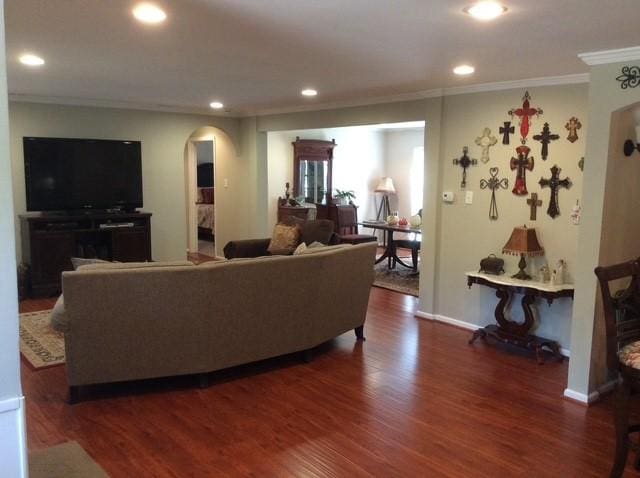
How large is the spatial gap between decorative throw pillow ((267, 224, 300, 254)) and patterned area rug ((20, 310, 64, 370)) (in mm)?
2430

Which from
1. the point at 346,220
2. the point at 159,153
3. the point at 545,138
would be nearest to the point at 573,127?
the point at 545,138

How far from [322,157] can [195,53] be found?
5651mm

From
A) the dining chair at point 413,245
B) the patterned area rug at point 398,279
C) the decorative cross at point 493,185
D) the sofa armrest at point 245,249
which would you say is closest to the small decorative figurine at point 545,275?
the decorative cross at point 493,185

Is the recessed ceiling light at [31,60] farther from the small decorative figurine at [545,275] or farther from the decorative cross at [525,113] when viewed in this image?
the small decorative figurine at [545,275]

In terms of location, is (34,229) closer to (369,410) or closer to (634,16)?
(369,410)

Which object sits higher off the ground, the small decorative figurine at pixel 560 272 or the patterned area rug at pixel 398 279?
the small decorative figurine at pixel 560 272

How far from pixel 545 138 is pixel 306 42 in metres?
2.37

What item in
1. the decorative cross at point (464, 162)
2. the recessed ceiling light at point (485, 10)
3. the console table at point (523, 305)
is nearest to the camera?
the recessed ceiling light at point (485, 10)

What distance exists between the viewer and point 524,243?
433 cm

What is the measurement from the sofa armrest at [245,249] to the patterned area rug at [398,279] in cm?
155

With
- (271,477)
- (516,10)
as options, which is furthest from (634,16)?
(271,477)

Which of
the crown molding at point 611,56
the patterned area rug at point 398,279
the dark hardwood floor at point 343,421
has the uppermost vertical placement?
the crown molding at point 611,56

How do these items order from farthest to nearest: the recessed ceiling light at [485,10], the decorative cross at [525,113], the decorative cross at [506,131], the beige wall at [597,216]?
the decorative cross at [506,131] < the decorative cross at [525,113] < the beige wall at [597,216] < the recessed ceiling light at [485,10]

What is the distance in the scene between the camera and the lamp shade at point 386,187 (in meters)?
9.70
